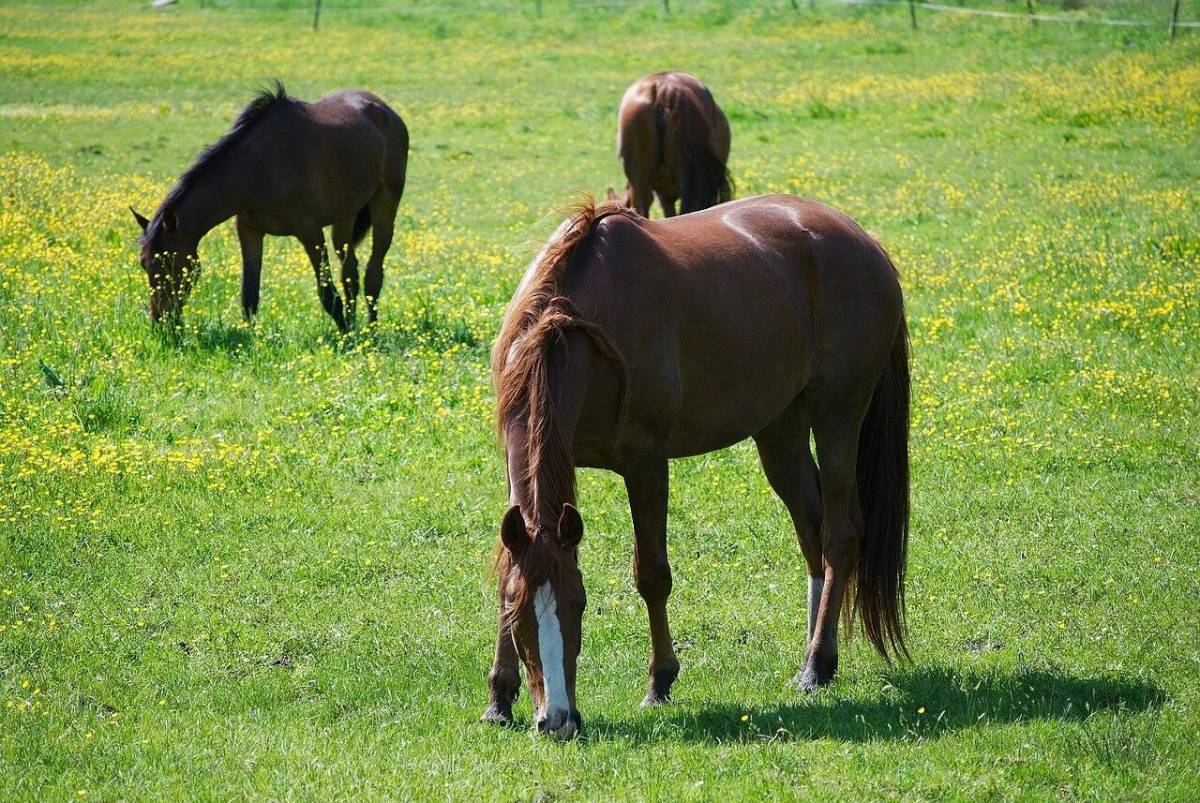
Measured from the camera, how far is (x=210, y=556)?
729 centimetres

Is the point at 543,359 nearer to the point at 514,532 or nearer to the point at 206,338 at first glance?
the point at 514,532

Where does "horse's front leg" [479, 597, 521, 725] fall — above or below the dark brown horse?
below

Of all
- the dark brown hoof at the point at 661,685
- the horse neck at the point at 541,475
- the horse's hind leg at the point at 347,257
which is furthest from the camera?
the horse's hind leg at the point at 347,257

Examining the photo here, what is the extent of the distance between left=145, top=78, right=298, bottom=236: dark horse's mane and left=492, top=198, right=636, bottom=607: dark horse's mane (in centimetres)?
634

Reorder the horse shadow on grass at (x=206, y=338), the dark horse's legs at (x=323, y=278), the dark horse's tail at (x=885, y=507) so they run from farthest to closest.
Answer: the dark horse's legs at (x=323, y=278), the horse shadow on grass at (x=206, y=338), the dark horse's tail at (x=885, y=507)

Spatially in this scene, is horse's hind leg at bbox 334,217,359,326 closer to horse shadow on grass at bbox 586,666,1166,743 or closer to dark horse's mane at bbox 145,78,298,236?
dark horse's mane at bbox 145,78,298,236

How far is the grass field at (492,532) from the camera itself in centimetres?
497

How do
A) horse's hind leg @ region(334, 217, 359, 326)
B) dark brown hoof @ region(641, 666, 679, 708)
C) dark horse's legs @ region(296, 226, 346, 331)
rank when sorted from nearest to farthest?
dark brown hoof @ region(641, 666, 679, 708) → dark horse's legs @ region(296, 226, 346, 331) → horse's hind leg @ region(334, 217, 359, 326)

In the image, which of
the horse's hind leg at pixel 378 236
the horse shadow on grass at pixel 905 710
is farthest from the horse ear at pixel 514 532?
the horse's hind leg at pixel 378 236

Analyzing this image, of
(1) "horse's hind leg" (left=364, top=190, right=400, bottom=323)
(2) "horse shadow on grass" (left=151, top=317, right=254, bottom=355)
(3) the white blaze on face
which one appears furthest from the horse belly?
(1) "horse's hind leg" (left=364, top=190, right=400, bottom=323)

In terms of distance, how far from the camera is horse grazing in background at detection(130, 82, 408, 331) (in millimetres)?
10828

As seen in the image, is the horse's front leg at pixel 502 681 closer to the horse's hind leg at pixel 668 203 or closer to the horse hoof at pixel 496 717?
the horse hoof at pixel 496 717

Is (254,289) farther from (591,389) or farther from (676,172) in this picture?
(591,389)

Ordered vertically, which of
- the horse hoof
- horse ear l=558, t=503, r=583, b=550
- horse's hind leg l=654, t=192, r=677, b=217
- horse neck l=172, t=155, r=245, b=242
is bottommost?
the horse hoof
